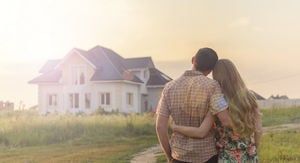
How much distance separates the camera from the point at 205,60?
4.53 metres

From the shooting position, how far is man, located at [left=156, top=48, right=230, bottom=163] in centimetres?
447

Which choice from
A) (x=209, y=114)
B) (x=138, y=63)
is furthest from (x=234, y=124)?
(x=138, y=63)

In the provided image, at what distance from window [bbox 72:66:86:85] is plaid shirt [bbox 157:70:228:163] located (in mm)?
35231

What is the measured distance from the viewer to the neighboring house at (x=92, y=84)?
3834 cm

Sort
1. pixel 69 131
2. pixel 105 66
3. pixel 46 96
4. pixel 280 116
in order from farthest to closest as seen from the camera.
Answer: pixel 46 96 → pixel 105 66 → pixel 280 116 → pixel 69 131

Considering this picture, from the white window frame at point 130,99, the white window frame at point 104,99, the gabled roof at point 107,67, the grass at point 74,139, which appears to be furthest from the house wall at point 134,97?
the grass at point 74,139

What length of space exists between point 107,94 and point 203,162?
112ft

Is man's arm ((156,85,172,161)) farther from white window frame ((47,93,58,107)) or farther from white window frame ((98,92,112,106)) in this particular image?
white window frame ((47,93,58,107))

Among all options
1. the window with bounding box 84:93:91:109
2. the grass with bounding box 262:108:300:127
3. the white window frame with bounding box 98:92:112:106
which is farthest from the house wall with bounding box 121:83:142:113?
the grass with bounding box 262:108:300:127

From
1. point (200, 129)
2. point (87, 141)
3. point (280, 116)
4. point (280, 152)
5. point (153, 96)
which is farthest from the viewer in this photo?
point (153, 96)

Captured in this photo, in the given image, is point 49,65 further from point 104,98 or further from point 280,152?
point 280,152

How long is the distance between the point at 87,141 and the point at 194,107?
14021 mm

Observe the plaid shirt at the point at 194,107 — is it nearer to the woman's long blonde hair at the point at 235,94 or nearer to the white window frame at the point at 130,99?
the woman's long blonde hair at the point at 235,94

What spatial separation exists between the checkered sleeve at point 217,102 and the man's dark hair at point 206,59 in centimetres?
20
